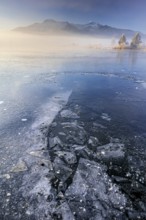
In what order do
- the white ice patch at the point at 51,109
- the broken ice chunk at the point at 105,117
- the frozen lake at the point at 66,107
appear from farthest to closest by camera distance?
1. the broken ice chunk at the point at 105,117
2. the white ice patch at the point at 51,109
3. the frozen lake at the point at 66,107

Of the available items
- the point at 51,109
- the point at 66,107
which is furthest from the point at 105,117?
the point at 51,109

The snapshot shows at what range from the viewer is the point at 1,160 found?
5602mm

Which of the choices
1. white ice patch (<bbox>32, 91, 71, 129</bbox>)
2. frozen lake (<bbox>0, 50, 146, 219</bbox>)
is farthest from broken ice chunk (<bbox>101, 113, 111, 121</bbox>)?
white ice patch (<bbox>32, 91, 71, 129</bbox>)

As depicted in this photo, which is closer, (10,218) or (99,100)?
(10,218)

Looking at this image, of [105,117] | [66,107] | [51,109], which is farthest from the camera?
[66,107]

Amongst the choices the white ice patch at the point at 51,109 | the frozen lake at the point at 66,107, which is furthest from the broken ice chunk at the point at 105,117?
the white ice patch at the point at 51,109

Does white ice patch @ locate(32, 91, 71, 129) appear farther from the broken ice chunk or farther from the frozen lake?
the broken ice chunk

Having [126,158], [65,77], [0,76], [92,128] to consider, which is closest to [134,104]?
[92,128]

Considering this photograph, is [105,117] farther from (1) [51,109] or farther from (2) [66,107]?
(1) [51,109]

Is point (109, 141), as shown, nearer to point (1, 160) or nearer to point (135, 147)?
point (135, 147)

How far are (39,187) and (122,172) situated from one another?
219 centimetres

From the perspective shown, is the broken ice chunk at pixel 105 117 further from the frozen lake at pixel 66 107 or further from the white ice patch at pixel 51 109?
the white ice patch at pixel 51 109

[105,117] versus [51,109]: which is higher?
[51,109]

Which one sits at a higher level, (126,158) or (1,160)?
(1,160)
